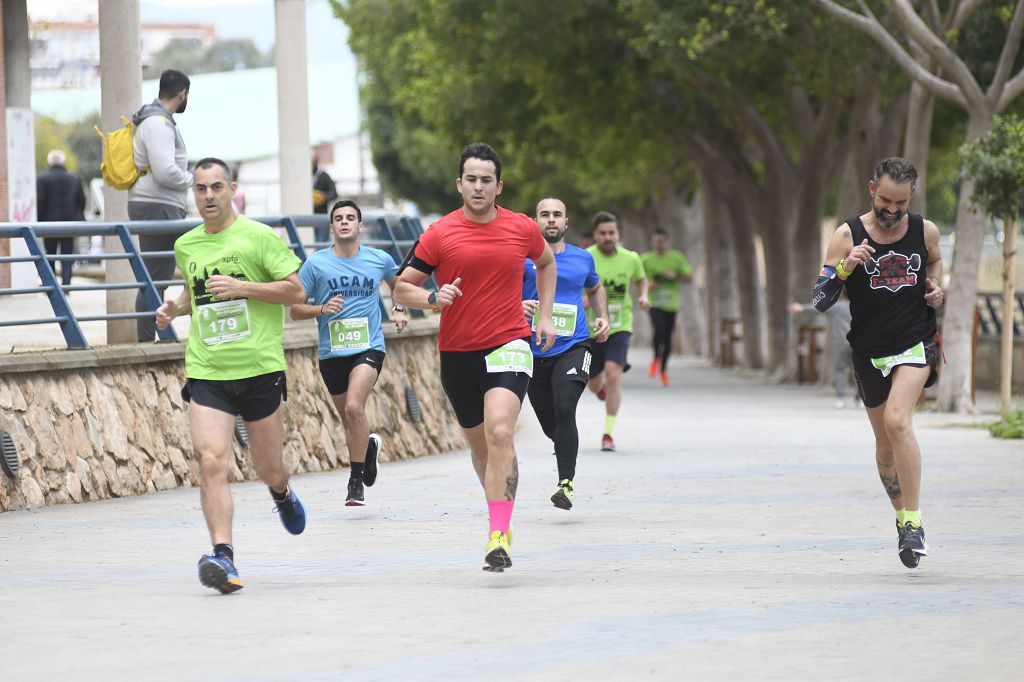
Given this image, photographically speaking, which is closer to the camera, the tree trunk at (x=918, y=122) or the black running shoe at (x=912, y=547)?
the black running shoe at (x=912, y=547)

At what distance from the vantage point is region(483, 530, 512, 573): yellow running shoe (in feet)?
26.9

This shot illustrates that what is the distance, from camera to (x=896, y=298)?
8.49m

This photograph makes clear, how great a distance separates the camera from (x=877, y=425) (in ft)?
28.6

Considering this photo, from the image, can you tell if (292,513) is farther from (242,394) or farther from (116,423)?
(116,423)

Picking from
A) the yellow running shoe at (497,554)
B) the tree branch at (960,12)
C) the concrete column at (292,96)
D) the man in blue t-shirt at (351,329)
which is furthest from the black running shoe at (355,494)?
the tree branch at (960,12)

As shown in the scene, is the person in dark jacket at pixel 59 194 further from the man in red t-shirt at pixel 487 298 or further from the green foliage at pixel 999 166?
the man in red t-shirt at pixel 487 298

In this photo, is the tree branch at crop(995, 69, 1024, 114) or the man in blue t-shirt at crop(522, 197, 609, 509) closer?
the man in blue t-shirt at crop(522, 197, 609, 509)

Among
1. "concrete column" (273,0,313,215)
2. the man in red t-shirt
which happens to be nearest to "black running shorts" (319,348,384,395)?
the man in red t-shirt

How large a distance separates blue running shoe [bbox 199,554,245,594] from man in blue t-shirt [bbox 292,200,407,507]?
3.72 metres

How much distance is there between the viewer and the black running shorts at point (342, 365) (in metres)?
11.8

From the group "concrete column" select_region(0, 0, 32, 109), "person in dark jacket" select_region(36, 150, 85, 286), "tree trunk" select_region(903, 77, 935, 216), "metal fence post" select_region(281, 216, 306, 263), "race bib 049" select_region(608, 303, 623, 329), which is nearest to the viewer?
"metal fence post" select_region(281, 216, 306, 263)

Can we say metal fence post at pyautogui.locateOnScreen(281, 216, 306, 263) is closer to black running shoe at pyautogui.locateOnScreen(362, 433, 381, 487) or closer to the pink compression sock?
black running shoe at pyautogui.locateOnScreen(362, 433, 381, 487)

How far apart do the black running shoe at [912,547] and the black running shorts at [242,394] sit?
289cm

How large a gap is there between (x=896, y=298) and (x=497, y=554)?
7.15 feet
